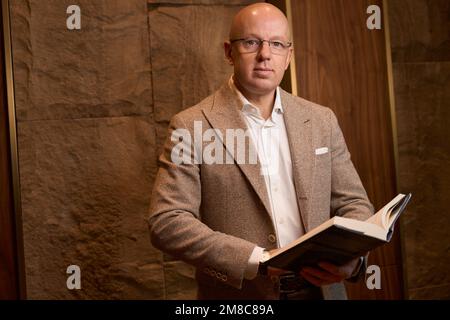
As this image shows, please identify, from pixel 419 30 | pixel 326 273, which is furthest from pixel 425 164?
pixel 326 273

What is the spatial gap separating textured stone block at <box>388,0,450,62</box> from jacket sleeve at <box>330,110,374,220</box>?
116cm

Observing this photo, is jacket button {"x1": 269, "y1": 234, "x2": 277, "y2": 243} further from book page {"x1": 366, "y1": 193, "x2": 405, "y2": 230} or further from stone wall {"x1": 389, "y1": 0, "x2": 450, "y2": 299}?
stone wall {"x1": 389, "y1": 0, "x2": 450, "y2": 299}

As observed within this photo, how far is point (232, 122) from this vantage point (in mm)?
1994

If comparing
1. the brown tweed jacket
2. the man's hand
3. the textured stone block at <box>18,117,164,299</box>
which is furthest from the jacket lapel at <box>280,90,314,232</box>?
the textured stone block at <box>18,117,164,299</box>

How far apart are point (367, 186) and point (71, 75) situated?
4.79 feet

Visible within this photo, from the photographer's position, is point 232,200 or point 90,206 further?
point 90,206

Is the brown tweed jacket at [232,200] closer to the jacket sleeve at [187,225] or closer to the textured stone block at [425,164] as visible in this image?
the jacket sleeve at [187,225]

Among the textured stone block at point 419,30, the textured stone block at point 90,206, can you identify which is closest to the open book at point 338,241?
the textured stone block at point 90,206

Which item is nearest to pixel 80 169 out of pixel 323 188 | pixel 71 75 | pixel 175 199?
pixel 71 75

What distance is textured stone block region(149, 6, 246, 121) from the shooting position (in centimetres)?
276

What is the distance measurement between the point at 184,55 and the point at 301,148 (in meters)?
1.01

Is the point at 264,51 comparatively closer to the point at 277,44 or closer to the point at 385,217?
the point at 277,44

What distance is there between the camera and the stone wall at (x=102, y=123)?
2631 mm

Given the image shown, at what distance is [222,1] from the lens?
9.34 feet
